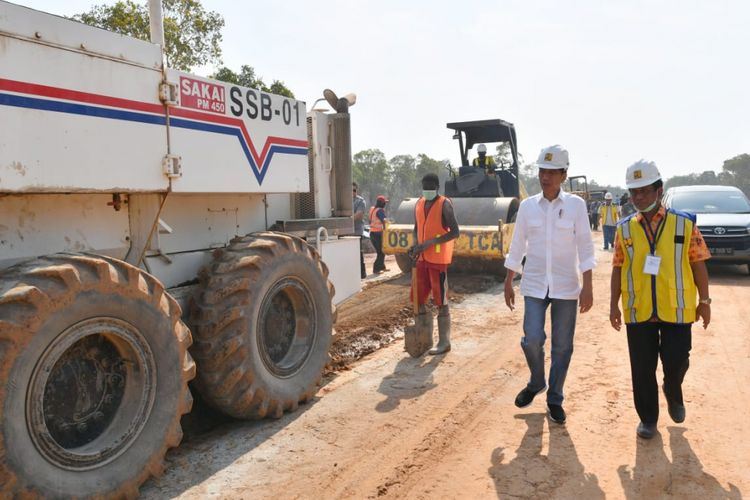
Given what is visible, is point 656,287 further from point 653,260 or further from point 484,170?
point 484,170

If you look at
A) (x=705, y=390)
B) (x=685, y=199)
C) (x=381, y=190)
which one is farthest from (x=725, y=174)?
(x=705, y=390)

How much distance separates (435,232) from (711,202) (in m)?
8.33

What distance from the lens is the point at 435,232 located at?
5.98 meters

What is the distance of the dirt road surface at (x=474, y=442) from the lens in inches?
132

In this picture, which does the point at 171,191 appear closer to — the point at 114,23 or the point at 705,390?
the point at 705,390

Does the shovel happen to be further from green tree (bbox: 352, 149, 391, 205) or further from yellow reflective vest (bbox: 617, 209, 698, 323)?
green tree (bbox: 352, 149, 391, 205)

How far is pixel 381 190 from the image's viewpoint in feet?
159

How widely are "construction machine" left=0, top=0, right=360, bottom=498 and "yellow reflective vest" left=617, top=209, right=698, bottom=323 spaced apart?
2340 millimetres

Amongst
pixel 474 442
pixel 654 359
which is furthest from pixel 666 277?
pixel 474 442

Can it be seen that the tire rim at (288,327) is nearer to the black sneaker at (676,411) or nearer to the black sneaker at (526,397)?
the black sneaker at (526,397)

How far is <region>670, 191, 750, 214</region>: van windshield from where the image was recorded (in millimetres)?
11609

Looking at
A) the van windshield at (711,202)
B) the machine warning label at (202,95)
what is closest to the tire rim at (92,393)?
the machine warning label at (202,95)

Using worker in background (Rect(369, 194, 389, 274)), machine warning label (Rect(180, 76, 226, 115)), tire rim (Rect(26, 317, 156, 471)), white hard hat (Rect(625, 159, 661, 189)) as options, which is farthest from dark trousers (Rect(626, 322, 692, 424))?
worker in background (Rect(369, 194, 389, 274))

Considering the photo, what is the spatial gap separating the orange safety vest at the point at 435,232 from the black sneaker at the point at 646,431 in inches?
96.6
